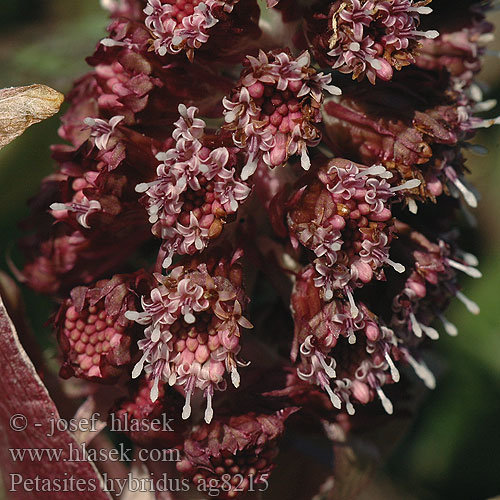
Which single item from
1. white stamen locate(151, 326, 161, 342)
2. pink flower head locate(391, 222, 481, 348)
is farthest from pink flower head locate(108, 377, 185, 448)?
pink flower head locate(391, 222, 481, 348)

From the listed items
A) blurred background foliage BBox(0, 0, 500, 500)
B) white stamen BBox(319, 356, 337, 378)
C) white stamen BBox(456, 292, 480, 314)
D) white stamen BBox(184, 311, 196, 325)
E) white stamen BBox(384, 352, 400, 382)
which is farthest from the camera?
blurred background foliage BBox(0, 0, 500, 500)

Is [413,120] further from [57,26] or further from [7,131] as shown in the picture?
[57,26]

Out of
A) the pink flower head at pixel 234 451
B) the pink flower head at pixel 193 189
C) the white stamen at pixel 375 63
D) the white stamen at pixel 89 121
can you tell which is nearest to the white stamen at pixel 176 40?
the pink flower head at pixel 193 189

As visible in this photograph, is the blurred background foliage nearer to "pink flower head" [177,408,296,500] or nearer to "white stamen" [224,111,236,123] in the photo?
"pink flower head" [177,408,296,500]

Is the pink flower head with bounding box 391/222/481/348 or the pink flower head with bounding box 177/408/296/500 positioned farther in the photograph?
the pink flower head with bounding box 391/222/481/348

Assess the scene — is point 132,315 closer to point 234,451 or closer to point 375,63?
point 234,451

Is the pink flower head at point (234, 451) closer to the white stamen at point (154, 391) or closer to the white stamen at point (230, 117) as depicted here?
the white stamen at point (154, 391)

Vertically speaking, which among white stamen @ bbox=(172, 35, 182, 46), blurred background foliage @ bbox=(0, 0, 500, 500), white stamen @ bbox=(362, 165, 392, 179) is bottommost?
blurred background foliage @ bbox=(0, 0, 500, 500)
